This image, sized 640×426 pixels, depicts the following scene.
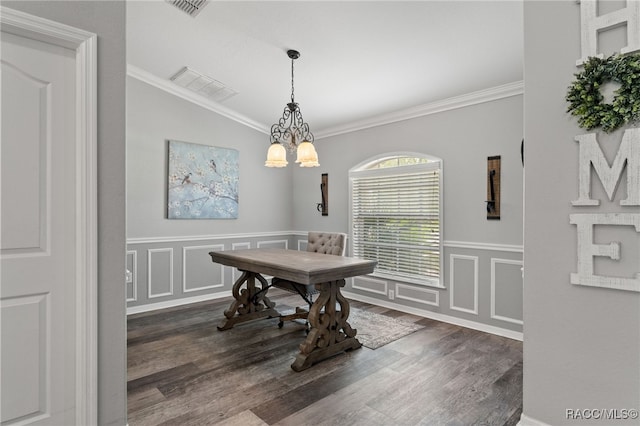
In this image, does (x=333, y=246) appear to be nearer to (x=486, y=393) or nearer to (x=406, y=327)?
(x=406, y=327)

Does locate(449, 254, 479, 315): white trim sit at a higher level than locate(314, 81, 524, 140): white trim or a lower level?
lower

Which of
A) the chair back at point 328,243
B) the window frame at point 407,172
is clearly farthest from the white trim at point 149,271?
the window frame at point 407,172

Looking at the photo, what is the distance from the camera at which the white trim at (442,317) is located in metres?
3.37

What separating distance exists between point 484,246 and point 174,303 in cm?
389

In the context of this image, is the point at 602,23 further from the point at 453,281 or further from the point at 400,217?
the point at 400,217

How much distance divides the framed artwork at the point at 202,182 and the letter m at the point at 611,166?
4.21 meters

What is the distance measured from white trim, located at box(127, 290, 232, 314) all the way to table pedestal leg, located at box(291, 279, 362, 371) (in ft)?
7.68

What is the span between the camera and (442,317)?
3.89 m

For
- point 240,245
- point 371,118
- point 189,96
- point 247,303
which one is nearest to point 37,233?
point 247,303

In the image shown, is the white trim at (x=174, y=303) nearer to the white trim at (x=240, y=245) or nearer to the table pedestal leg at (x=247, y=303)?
the white trim at (x=240, y=245)

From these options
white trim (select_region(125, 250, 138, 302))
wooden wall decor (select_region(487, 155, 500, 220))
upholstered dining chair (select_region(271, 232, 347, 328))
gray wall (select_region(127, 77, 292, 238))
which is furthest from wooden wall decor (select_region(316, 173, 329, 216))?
white trim (select_region(125, 250, 138, 302))

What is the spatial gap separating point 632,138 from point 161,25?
3622mm

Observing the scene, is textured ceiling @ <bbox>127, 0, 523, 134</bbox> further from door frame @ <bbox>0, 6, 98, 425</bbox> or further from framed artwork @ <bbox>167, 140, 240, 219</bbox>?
door frame @ <bbox>0, 6, 98, 425</bbox>

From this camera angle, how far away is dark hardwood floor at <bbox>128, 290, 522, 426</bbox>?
6.84ft
